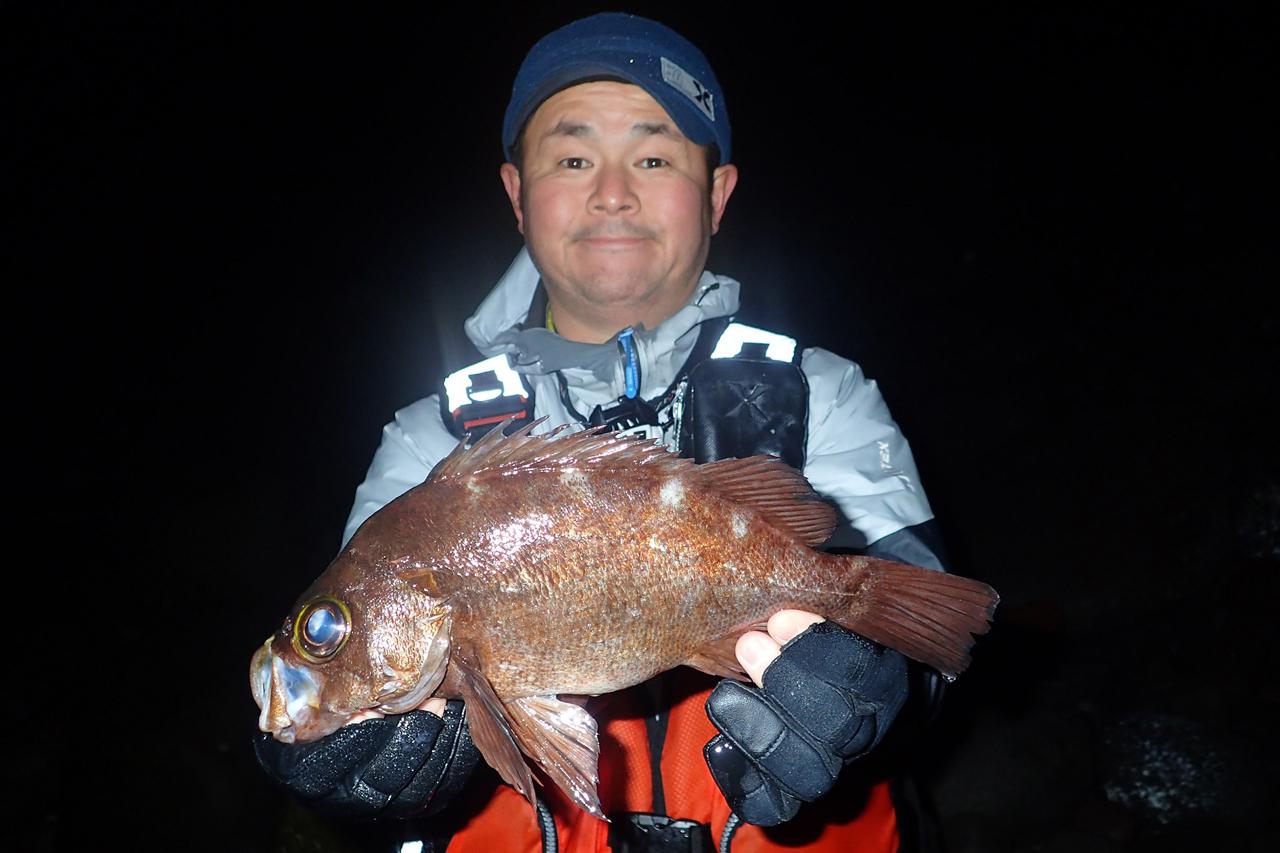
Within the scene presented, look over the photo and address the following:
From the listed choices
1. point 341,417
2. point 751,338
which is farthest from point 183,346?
point 751,338

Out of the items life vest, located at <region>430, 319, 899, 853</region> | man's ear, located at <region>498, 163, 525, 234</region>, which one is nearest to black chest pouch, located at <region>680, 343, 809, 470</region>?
life vest, located at <region>430, 319, 899, 853</region>

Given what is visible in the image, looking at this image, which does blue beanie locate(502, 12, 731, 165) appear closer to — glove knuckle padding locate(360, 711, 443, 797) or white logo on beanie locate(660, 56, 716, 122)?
white logo on beanie locate(660, 56, 716, 122)

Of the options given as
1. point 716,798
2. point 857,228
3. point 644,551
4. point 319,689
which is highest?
point 857,228

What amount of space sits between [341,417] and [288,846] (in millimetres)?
7831

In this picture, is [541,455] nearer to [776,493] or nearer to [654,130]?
[776,493]

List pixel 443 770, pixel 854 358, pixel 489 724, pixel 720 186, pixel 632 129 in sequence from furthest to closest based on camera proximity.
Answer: pixel 854 358
pixel 720 186
pixel 632 129
pixel 443 770
pixel 489 724

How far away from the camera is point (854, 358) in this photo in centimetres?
984

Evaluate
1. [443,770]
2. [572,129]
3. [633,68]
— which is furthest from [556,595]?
[633,68]

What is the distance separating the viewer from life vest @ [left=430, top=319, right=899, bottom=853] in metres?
2.11

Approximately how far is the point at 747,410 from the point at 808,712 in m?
0.90

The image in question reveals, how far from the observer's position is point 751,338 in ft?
7.79

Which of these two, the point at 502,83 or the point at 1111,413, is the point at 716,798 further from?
the point at 502,83

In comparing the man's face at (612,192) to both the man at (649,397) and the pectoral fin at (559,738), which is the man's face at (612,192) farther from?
the pectoral fin at (559,738)

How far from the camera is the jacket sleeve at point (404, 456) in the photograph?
2432 millimetres
